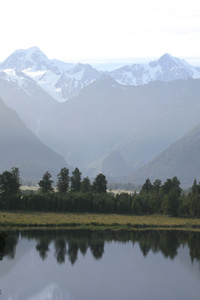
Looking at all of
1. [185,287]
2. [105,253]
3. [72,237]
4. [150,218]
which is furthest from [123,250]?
[150,218]

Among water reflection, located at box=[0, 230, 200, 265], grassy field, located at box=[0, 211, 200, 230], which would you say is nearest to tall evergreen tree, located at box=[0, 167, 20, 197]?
grassy field, located at box=[0, 211, 200, 230]

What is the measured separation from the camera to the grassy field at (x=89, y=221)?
16062 cm

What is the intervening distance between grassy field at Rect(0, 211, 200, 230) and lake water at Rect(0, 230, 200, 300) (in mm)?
12324

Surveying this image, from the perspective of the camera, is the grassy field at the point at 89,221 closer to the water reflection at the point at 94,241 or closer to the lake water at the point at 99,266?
the water reflection at the point at 94,241

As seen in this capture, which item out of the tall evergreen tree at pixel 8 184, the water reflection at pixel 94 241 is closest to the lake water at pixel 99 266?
the water reflection at pixel 94 241

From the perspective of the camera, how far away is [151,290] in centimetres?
9856

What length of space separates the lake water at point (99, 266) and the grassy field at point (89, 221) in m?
12.3

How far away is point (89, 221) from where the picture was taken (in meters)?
169

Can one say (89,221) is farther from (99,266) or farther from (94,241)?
(99,266)

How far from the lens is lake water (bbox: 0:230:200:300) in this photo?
317ft

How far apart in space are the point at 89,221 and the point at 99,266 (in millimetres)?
55278

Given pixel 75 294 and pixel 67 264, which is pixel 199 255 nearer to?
pixel 67 264

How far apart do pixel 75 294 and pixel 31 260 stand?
76.1 ft

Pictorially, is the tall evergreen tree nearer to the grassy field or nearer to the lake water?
the grassy field
